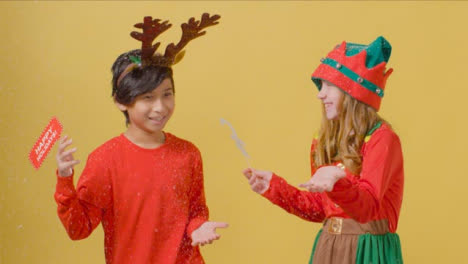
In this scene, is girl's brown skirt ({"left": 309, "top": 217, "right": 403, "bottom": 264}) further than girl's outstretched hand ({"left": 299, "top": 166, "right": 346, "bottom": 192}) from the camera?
Yes

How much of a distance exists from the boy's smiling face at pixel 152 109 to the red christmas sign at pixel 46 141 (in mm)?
178

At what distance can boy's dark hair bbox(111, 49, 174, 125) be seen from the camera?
200 centimetres

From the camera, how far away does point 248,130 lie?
107 inches

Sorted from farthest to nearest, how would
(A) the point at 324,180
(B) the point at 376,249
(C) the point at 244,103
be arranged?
(C) the point at 244,103
(B) the point at 376,249
(A) the point at 324,180

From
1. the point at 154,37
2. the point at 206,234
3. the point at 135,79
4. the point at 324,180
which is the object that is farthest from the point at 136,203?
the point at 324,180

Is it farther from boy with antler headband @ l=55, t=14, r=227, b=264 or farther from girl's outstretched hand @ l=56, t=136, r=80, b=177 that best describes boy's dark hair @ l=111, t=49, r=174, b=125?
girl's outstretched hand @ l=56, t=136, r=80, b=177

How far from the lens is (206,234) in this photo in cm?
197

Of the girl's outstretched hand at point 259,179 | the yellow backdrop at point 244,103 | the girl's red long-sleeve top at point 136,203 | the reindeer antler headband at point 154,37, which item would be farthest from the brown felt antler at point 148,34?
the yellow backdrop at point 244,103

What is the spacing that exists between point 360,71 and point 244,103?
2.60 ft

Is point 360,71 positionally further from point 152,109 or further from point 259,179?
point 152,109

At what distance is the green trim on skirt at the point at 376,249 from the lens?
1.94 m

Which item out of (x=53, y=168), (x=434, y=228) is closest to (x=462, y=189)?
(x=434, y=228)

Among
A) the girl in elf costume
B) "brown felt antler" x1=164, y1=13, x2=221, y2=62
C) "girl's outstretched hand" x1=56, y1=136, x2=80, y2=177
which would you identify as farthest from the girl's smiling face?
"girl's outstretched hand" x1=56, y1=136, x2=80, y2=177

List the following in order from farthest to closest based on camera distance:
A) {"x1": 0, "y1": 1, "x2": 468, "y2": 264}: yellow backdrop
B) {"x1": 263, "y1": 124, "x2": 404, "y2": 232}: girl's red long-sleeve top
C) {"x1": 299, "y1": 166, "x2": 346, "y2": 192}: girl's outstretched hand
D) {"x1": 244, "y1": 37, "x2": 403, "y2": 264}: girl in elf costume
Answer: {"x1": 0, "y1": 1, "x2": 468, "y2": 264}: yellow backdrop, {"x1": 244, "y1": 37, "x2": 403, "y2": 264}: girl in elf costume, {"x1": 263, "y1": 124, "x2": 404, "y2": 232}: girl's red long-sleeve top, {"x1": 299, "y1": 166, "x2": 346, "y2": 192}: girl's outstretched hand
